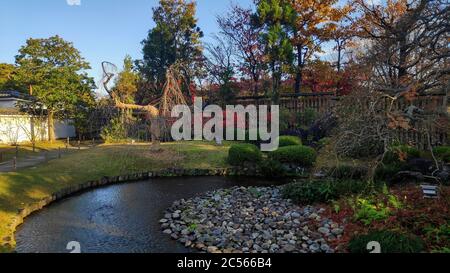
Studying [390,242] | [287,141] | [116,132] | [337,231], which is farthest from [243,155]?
[116,132]

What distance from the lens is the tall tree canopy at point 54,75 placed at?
58.2 ft

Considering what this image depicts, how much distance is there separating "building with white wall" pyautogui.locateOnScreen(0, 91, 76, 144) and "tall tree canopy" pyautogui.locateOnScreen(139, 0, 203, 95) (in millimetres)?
7635

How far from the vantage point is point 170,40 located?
73.4 feet

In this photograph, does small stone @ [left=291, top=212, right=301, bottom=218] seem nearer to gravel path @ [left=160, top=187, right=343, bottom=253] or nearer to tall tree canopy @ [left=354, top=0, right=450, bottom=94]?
gravel path @ [left=160, top=187, right=343, bottom=253]

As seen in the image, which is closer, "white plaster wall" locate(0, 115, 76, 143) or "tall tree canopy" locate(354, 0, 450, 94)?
"tall tree canopy" locate(354, 0, 450, 94)

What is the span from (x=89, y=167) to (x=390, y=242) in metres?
9.37

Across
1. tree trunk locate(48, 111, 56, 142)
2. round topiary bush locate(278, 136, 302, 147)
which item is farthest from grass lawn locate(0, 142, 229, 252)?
tree trunk locate(48, 111, 56, 142)

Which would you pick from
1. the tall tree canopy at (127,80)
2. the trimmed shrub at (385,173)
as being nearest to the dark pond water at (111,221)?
the trimmed shrub at (385,173)

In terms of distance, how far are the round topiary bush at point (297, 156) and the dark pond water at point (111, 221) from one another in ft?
5.59

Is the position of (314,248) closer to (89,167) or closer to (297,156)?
(297,156)

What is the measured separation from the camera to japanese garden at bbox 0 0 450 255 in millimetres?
Answer: 5410

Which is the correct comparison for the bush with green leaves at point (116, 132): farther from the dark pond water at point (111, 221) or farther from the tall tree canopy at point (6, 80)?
the tall tree canopy at point (6, 80)

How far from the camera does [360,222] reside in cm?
→ 530

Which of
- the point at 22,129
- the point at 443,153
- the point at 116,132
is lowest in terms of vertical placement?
the point at 443,153
